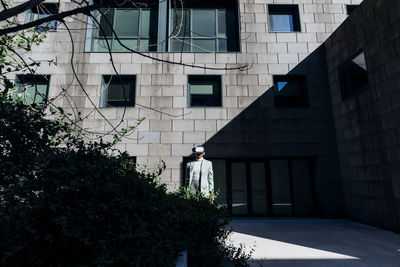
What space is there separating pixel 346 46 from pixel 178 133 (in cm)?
740

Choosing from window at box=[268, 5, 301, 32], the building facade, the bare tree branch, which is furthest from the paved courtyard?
window at box=[268, 5, 301, 32]

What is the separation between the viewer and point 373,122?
7188 mm

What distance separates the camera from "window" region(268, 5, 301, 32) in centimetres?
1062

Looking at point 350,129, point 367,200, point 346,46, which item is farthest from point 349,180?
point 346,46

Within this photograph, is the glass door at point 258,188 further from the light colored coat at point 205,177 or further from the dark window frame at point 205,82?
the light colored coat at point 205,177

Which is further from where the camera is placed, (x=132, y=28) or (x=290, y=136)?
(x=132, y=28)

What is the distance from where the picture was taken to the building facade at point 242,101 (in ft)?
30.2

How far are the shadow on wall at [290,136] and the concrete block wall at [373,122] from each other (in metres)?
0.53

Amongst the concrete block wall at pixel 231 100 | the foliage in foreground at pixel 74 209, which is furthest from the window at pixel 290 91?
the foliage in foreground at pixel 74 209

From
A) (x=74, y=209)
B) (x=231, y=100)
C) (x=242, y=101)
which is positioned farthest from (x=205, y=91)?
(x=74, y=209)

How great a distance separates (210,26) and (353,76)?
6582 millimetres

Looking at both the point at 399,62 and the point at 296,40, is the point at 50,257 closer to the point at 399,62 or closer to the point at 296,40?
the point at 399,62

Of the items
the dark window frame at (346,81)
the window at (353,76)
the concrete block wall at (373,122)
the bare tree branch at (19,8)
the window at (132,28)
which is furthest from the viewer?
the window at (132,28)

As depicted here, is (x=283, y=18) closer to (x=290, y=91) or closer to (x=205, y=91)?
(x=290, y=91)
